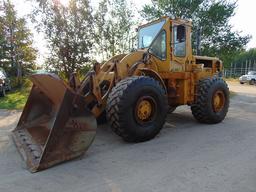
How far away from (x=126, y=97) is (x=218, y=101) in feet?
10.5

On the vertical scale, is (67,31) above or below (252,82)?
above

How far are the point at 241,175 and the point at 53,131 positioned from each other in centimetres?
244

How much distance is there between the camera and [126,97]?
4551mm

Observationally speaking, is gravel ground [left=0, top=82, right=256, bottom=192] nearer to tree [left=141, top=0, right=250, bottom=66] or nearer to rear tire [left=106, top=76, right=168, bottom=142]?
rear tire [left=106, top=76, right=168, bottom=142]

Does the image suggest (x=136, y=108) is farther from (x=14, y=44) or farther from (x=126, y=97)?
(x=14, y=44)

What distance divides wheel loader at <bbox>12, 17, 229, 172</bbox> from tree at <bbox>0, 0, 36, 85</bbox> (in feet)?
43.1

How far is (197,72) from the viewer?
667 centimetres

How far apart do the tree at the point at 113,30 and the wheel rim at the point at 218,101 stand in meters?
7.05

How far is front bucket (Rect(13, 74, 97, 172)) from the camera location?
371cm

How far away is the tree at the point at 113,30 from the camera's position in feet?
43.3

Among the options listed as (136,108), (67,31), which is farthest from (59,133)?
(67,31)

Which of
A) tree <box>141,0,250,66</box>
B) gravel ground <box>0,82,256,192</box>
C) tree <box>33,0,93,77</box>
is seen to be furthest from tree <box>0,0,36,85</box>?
gravel ground <box>0,82,256,192</box>

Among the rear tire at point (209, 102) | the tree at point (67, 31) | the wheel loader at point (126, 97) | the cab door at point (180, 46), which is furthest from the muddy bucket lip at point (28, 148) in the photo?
the tree at point (67, 31)

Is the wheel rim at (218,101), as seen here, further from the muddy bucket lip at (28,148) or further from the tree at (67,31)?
the tree at (67,31)
